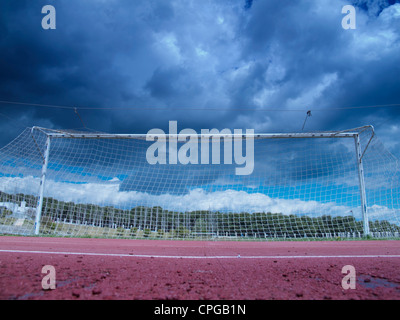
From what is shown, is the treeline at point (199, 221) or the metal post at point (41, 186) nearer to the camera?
the metal post at point (41, 186)

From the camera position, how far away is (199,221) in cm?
1136

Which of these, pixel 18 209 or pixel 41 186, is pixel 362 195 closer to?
pixel 41 186

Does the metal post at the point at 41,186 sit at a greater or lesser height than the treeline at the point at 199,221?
greater

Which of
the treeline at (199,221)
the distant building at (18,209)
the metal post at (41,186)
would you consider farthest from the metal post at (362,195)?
→ the distant building at (18,209)

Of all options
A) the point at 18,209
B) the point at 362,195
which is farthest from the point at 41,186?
the point at 362,195

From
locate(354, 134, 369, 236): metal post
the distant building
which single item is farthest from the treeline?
locate(354, 134, 369, 236): metal post

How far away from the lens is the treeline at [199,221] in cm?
1044

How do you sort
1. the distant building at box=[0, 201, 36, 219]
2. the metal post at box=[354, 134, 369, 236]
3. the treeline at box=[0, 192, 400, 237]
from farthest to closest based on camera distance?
the treeline at box=[0, 192, 400, 237], the metal post at box=[354, 134, 369, 236], the distant building at box=[0, 201, 36, 219]

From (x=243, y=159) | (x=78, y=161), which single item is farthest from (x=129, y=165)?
(x=243, y=159)

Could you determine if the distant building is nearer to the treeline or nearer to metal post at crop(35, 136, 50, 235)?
the treeline

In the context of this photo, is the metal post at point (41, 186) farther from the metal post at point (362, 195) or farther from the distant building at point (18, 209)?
the metal post at point (362, 195)

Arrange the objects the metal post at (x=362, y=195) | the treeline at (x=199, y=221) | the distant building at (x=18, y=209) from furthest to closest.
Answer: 1. the treeline at (x=199, y=221)
2. the metal post at (x=362, y=195)
3. the distant building at (x=18, y=209)

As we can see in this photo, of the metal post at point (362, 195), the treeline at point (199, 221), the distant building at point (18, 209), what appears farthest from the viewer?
the treeline at point (199, 221)

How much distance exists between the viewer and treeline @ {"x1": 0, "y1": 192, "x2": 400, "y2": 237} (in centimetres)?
1044
